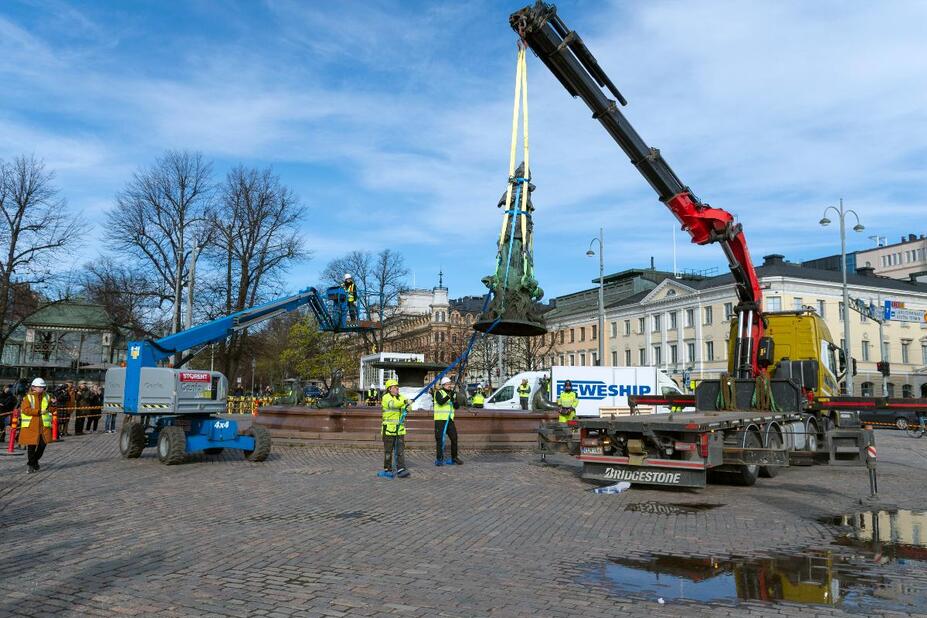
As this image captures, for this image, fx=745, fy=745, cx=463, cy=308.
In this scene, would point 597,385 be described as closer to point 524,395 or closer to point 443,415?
point 524,395

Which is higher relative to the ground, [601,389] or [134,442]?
[601,389]

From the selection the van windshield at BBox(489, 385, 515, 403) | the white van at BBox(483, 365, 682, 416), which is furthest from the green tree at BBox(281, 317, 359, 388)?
the white van at BBox(483, 365, 682, 416)

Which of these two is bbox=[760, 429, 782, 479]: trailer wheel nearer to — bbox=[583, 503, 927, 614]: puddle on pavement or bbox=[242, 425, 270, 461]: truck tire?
bbox=[583, 503, 927, 614]: puddle on pavement

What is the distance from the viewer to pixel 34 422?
1341 cm

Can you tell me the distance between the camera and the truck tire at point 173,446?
47.2 ft

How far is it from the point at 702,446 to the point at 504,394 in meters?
19.1

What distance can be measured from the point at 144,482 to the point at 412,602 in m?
8.24

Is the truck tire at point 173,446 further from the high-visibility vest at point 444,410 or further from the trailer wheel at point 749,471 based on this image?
the trailer wheel at point 749,471

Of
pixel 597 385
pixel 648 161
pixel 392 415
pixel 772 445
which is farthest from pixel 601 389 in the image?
pixel 392 415

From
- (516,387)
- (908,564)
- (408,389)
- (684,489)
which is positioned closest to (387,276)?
(516,387)

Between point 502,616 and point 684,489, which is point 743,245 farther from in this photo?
point 502,616

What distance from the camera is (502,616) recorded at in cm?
Answer: 523

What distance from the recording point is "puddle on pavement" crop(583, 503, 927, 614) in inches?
229

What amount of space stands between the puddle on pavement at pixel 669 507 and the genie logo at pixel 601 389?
1972 centimetres
